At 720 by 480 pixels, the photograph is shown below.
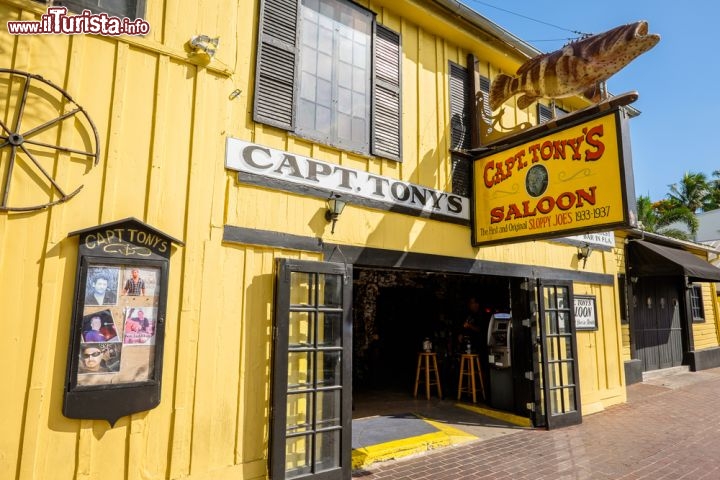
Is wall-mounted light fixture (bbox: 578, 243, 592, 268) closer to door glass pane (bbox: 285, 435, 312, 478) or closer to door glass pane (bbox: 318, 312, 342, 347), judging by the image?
door glass pane (bbox: 318, 312, 342, 347)

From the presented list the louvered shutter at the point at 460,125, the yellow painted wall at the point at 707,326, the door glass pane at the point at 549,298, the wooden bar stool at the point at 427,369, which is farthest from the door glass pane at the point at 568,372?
the yellow painted wall at the point at 707,326

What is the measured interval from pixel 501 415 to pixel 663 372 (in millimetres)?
7623

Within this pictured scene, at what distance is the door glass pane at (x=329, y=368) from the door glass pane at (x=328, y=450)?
0.50m

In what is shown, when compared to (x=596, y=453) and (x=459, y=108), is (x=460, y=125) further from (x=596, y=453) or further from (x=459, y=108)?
(x=596, y=453)

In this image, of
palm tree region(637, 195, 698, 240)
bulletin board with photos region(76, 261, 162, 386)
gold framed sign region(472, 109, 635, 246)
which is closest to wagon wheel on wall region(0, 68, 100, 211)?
bulletin board with photos region(76, 261, 162, 386)

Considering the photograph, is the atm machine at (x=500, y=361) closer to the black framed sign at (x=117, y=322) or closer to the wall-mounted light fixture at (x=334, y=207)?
the wall-mounted light fixture at (x=334, y=207)

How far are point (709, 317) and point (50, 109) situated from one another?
18.3 m

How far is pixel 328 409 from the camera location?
4.37 meters

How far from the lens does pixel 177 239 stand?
12.3ft

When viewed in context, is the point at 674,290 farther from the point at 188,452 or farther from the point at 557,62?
the point at 188,452

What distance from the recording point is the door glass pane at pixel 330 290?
4.49 metres

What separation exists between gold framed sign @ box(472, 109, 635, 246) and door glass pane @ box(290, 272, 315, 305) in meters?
2.80

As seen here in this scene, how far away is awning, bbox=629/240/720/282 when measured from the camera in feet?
33.7

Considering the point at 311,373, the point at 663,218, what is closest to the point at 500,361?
the point at 311,373
